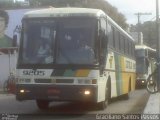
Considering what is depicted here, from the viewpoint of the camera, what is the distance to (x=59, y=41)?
15.0 m

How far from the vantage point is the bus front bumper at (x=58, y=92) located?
567 inches

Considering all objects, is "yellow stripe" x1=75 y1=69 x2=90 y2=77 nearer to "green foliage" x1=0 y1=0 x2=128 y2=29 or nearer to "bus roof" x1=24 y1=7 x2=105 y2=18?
"bus roof" x1=24 y1=7 x2=105 y2=18

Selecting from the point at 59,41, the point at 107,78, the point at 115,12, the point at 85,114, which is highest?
the point at 115,12

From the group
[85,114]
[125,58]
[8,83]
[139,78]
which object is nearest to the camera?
[85,114]

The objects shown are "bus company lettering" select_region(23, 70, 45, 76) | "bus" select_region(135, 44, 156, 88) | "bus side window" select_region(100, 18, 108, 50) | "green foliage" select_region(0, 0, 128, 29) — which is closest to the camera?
"bus company lettering" select_region(23, 70, 45, 76)

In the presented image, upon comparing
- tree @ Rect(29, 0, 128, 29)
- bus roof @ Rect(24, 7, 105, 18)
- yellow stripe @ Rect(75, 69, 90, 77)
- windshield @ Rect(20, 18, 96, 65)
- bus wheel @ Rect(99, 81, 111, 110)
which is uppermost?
tree @ Rect(29, 0, 128, 29)

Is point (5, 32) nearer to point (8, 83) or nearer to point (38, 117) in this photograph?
point (8, 83)

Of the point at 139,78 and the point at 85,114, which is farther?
the point at 139,78

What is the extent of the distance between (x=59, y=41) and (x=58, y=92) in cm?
157

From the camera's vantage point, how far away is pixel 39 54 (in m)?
15.0

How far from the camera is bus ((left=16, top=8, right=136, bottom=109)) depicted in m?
14.6

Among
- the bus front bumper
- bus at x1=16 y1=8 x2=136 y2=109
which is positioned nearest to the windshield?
bus at x1=16 y1=8 x2=136 y2=109

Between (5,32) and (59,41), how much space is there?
26281 mm

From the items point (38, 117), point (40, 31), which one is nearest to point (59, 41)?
point (40, 31)
